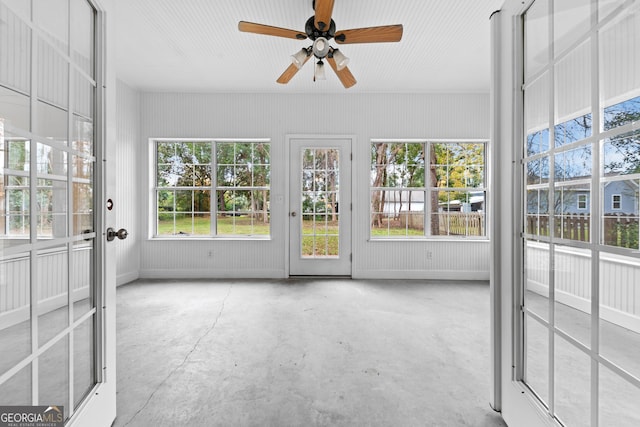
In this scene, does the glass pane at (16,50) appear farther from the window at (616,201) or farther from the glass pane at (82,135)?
the window at (616,201)

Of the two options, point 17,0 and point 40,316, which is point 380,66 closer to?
point 17,0

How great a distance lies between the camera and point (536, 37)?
1205mm

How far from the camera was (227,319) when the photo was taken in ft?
8.99

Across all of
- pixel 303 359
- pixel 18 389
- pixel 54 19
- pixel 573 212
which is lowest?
pixel 303 359

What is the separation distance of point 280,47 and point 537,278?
→ 117 inches

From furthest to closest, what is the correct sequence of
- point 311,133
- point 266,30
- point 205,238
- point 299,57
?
point 205,238
point 311,133
point 299,57
point 266,30

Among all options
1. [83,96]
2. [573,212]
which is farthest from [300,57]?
[573,212]

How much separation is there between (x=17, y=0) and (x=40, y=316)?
3.00ft

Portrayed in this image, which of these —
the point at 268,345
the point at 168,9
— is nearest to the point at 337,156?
the point at 168,9

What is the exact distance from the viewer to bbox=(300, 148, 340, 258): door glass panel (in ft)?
13.9

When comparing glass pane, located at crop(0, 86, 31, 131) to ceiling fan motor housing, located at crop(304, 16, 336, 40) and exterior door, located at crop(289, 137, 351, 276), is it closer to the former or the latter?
ceiling fan motor housing, located at crop(304, 16, 336, 40)

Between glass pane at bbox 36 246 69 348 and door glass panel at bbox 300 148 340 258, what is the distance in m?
3.26

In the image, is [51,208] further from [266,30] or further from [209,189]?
[209,189]

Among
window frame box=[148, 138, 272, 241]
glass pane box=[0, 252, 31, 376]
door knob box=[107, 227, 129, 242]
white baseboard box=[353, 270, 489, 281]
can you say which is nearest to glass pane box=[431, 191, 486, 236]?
white baseboard box=[353, 270, 489, 281]
